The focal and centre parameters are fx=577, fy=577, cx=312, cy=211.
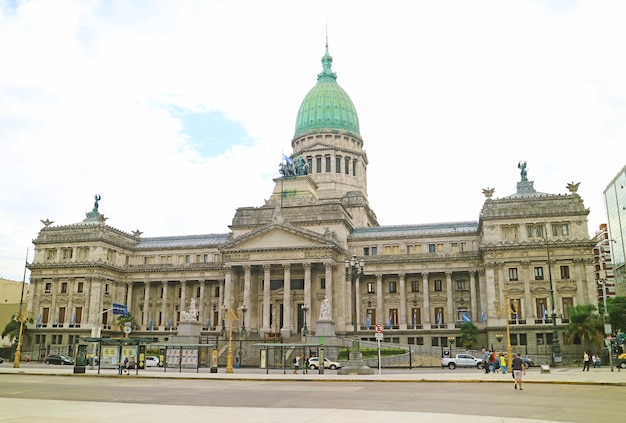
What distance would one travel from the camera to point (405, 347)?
228 ft

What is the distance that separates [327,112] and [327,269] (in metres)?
39.4

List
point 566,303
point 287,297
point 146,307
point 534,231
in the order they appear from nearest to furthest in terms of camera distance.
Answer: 1. point 566,303
2. point 534,231
3. point 287,297
4. point 146,307

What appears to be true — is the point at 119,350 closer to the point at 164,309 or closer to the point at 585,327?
the point at 164,309

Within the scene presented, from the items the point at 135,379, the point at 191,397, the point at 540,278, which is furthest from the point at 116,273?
the point at 191,397

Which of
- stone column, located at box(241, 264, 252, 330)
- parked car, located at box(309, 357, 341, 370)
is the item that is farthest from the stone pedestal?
stone column, located at box(241, 264, 252, 330)

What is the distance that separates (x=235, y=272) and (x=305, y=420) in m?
67.8

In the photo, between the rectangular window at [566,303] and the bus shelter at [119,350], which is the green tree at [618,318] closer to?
the rectangular window at [566,303]

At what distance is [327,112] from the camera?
10875 centimetres

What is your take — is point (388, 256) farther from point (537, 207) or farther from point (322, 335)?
point (322, 335)

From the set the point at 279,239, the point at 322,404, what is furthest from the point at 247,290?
the point at 322,404

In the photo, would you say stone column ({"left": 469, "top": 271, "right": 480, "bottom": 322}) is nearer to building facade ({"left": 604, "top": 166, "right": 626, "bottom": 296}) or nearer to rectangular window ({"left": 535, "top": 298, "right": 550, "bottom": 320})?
rectangular window ({"left": 535, "top": 298, "right": 550, "bottom": 320})

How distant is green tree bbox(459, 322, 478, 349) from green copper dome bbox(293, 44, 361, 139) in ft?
153

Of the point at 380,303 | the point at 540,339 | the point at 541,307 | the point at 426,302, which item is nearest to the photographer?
the point at 540,339

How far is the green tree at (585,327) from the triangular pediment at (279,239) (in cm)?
3154
